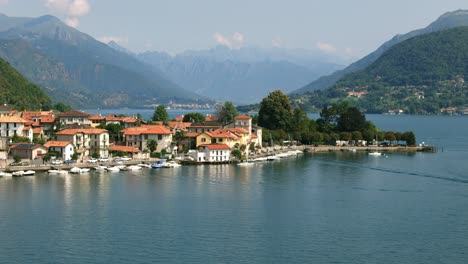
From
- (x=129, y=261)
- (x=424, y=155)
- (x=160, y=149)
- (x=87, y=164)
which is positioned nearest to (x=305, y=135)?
(x=424, y=155)

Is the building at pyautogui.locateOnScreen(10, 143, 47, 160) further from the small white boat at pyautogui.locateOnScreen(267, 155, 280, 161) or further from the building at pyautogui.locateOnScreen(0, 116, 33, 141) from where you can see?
the small white boat at pyautogui.locateOnScreen(267, 155, 280, 161)

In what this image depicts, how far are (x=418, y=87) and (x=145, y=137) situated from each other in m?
139

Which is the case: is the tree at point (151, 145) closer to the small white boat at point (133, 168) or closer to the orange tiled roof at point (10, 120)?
the small white boat at point (133, 168)

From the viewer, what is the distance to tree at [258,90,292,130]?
2719 inches

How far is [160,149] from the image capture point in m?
53.8

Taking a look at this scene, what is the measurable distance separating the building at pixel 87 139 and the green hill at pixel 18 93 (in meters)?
31.3

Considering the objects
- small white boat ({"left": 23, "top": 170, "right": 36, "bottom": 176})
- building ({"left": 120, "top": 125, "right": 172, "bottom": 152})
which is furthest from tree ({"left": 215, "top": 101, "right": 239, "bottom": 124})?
small white boat ({"left": 23, "top": 170, "right": 36, "bottom": 176})

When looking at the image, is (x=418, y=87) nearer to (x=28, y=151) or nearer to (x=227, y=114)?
(x=227, y=114)

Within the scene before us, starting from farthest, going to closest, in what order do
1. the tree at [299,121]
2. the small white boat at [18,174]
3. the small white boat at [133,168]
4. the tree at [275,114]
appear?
Answer: the tree at [299,121] < the tree at [275,114] < the small white boat at [133,168] < the small white boat at [18,174]

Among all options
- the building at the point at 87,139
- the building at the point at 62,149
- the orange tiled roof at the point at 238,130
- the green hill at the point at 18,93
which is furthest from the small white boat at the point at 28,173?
the green hill at the point at 18,93

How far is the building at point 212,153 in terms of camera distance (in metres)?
52.1

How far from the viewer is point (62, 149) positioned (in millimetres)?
48656

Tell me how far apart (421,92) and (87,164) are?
142775mm

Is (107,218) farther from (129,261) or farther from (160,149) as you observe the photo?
(160,149)
